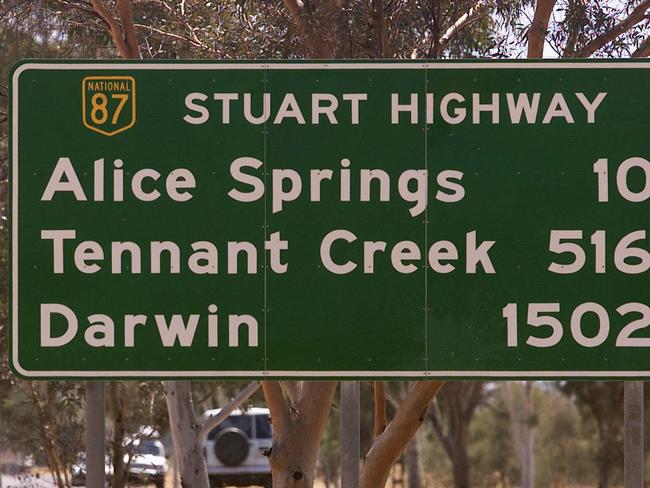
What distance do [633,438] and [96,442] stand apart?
5.54 meters

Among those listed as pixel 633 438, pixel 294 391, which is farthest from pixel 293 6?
pixel 633 438

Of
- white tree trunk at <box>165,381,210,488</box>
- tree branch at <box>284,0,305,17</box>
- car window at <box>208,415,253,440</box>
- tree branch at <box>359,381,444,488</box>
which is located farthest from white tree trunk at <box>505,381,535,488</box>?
tree branch at <box>359,381,444,488</box>

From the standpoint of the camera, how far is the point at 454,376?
6.06m

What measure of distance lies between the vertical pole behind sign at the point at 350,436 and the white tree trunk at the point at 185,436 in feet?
18.4

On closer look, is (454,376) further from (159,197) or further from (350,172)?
(159,197)

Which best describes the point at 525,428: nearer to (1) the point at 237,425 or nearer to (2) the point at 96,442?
(1) the point at 237,425

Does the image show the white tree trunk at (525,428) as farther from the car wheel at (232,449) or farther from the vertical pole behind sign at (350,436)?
the vertical pole behind sign at (350,436)

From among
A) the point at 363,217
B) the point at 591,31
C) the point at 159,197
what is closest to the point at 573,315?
the point at 363,217

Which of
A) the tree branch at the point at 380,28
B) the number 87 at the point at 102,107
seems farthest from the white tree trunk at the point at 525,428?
the number 87 at the point at 102,107

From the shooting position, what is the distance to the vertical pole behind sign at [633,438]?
10211 mm

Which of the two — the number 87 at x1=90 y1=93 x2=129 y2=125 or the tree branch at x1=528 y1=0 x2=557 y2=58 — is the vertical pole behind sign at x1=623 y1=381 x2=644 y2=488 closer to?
the tree branch at x1=528 y1=0 x2=557 y2=58

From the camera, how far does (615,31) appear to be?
12.3 m

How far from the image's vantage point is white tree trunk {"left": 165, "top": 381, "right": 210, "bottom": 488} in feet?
50.5

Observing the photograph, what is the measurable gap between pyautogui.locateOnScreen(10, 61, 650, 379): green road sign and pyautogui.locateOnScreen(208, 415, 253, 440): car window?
20.6m
